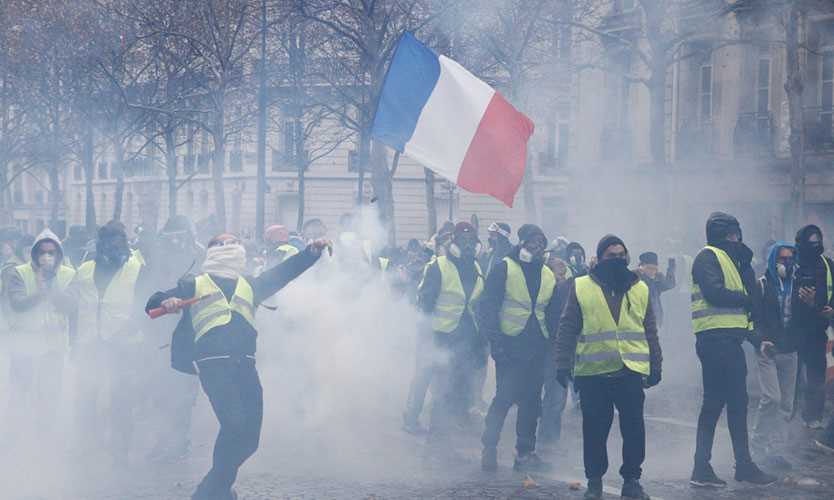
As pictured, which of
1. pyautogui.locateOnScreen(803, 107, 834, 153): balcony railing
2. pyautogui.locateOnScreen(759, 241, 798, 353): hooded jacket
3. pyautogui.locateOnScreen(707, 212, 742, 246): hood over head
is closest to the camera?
A: pyautogui.locateOnScreen(707, 212, 742, 246): hood over head

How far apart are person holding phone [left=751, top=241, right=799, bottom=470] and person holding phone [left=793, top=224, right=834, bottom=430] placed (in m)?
0.07

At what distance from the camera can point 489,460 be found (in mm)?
7836

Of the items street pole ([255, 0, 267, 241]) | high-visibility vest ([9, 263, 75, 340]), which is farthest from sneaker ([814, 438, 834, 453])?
street pole ([255, 0, 267, 241])

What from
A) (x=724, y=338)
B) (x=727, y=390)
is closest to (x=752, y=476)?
(x=727, y=390)

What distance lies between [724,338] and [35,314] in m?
4.63

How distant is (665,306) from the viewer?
16.7 meters

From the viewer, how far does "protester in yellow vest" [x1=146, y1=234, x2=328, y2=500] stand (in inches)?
244

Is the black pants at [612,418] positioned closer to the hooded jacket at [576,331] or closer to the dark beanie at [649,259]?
the hooded jacket at [576,331]

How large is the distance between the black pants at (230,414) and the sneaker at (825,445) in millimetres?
4328

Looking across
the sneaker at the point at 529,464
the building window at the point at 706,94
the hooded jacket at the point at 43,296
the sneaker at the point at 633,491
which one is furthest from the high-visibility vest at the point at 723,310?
the building window at the point at 706,94

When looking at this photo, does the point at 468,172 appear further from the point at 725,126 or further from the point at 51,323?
the point at 725,126

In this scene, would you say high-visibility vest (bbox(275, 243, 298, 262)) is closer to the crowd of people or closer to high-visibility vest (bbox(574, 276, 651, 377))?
the crowd of people

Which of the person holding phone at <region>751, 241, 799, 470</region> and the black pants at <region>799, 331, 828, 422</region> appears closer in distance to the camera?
the person holding phone at <region>751, 241, 799, 470</region>

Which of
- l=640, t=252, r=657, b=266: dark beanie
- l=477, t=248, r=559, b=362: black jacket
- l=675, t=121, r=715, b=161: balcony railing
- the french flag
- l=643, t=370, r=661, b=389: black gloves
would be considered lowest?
l=643, t=370, r=661, b=389: black gloves
